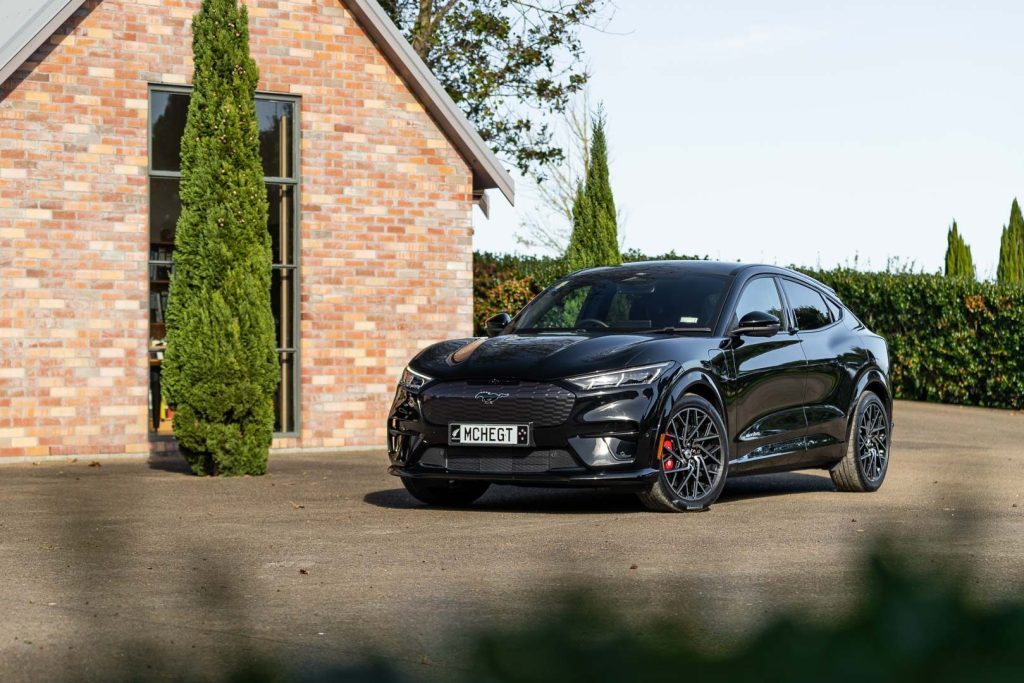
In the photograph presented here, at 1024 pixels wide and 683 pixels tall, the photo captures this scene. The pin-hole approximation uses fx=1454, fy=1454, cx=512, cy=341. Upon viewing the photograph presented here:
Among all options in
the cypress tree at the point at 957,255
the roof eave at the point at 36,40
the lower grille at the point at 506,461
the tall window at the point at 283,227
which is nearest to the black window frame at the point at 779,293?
the lower grille at the point at 506,461

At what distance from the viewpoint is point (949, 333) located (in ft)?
80.9

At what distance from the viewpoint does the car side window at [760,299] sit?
34.1ft

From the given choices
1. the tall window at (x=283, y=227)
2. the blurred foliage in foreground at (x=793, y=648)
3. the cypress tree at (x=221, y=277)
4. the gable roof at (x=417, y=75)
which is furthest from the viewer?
the gable roof at (x=417, y=75)

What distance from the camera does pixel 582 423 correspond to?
9125 mm

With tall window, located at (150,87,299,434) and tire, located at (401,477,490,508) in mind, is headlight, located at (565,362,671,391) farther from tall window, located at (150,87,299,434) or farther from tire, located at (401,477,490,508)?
tall window, located at (150,87,299,434)

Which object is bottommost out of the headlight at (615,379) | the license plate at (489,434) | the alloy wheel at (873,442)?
the alloy wheel at (873,442)

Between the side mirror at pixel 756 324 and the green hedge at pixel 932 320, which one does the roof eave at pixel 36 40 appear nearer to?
the side mirror at pixel 756 324

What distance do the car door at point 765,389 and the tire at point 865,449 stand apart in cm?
73

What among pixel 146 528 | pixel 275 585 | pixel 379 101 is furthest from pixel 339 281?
pixel 275 585

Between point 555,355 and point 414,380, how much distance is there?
1023 millimetres

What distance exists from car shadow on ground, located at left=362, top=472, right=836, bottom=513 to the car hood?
1096 millimetres

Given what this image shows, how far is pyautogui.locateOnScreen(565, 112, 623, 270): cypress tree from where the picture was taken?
23.0 metres

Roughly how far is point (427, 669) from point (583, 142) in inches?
1978

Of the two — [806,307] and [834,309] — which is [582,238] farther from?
[806,307]
